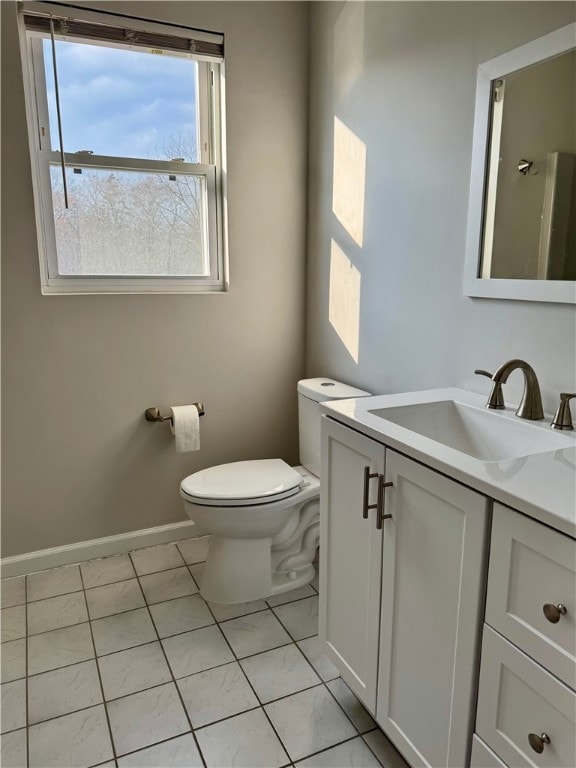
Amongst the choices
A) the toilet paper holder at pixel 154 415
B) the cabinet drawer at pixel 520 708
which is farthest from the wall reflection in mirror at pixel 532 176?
the toilet paper holder at pixel 154 415

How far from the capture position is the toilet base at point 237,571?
6.74 ft

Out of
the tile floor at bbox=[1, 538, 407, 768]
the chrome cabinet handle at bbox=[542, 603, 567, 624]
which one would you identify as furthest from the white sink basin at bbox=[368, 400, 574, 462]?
the tile floor at bbox=[1, 538, 407, 768]

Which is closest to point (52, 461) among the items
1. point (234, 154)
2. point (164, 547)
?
point (164, 547)

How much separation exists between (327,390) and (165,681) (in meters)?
1.14

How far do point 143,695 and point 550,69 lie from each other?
2.01 meters

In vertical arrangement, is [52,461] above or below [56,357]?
below

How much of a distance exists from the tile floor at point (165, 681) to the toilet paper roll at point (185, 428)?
20.8 inches

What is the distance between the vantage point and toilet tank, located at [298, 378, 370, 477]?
2.16m

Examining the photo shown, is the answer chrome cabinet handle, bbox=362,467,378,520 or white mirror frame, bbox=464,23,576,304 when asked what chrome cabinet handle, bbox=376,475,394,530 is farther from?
white mirror frame, bbox=464,23,576,304

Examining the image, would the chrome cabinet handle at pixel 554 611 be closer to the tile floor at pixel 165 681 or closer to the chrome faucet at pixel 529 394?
the chrome faucet at pixel 529 394

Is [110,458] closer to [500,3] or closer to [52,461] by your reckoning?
[52,461]

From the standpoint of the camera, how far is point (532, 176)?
1.40 m

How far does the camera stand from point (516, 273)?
1.46 metres

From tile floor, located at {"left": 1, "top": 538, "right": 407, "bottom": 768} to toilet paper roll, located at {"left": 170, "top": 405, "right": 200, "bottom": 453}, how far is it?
53 centimetres
